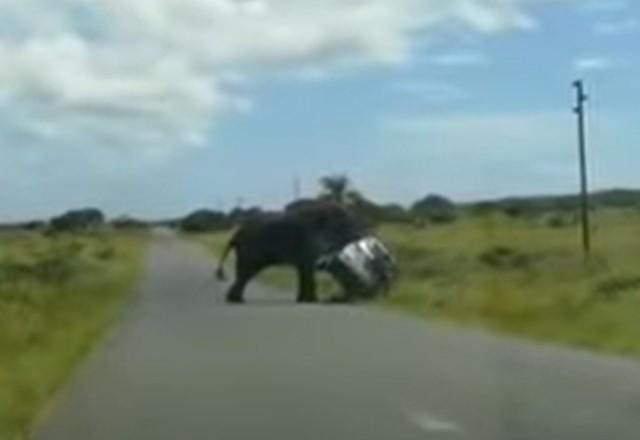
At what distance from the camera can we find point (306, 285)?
53.5 m

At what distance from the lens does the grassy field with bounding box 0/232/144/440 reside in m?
22.0

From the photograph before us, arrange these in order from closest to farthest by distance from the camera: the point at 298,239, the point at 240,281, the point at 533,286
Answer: the point at 533,286 < the point at 240,281 < the point at 298,239

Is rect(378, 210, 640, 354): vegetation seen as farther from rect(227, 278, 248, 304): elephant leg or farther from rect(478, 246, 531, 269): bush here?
rect(227, 278, 248, 304): elephant leg

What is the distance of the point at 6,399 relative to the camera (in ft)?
71.4

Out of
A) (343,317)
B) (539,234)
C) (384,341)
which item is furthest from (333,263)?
(539,234)

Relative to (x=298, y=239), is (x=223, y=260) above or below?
below

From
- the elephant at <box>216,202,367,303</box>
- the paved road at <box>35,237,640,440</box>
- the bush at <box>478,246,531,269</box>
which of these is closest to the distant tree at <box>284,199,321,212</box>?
the elephant at <box>216,202,367,303</box>

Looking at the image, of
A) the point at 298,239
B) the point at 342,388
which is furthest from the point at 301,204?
the point at 342,388

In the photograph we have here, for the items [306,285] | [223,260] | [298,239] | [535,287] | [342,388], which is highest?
[298,239]

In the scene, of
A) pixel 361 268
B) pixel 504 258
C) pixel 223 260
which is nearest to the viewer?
pixel 361 268

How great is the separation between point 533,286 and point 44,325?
16.0 meters

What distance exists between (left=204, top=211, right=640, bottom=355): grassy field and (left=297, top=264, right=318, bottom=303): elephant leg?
225 centimetres

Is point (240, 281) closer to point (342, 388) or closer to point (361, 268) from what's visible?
point (361, 268)

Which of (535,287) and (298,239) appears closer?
(535,287)
